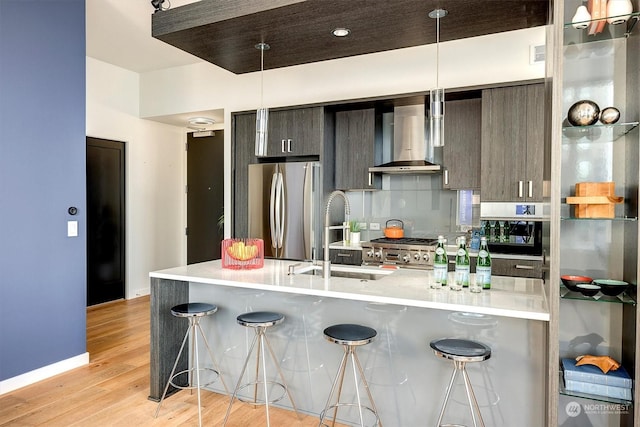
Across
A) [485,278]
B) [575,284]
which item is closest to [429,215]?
[485,278]

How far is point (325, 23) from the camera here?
2613 millimetres

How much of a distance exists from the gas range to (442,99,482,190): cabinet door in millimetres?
599

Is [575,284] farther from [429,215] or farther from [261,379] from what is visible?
[429,215]

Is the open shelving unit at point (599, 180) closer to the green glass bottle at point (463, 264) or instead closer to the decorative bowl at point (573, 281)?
the decorative bowl at point (573, 281)

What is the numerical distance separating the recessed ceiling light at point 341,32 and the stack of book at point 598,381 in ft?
7.13

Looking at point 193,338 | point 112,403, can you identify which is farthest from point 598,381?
point 112,403

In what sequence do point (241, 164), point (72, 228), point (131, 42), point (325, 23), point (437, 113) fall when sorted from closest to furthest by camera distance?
point (437, 113) < point (325, 23) < point (72, 228) < point (131, 42) < point (241, 164)

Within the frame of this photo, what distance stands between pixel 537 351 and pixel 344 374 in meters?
→ 1.02

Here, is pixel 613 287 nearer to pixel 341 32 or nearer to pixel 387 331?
pixel 387 331

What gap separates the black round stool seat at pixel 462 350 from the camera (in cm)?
190

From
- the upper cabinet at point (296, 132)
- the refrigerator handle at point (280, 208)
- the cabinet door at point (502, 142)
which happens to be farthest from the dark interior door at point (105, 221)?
the cabinet door at point (502, 142)

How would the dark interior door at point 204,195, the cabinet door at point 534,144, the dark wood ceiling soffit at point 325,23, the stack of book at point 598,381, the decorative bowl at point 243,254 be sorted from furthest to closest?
1. the dark interior door at point 204,195
2. the cabinet door at point 534,144
3. the decorative bowl at point 243,254
4. the dark wood ceiling soffit at point 325,23
5. the stack of book at point 598,381

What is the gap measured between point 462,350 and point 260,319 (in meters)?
1.09

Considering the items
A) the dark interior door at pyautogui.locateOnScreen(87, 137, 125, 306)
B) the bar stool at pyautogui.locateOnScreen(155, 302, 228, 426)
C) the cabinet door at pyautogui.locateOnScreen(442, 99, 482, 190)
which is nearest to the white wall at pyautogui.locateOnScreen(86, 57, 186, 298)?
the dark interior door at pyautogui.locateOnScreen(87, 137, 125, 306)
